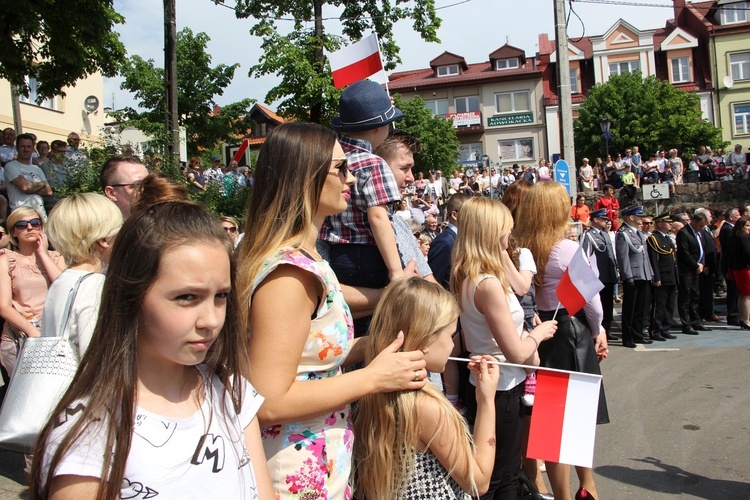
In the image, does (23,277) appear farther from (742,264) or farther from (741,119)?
(741,119)

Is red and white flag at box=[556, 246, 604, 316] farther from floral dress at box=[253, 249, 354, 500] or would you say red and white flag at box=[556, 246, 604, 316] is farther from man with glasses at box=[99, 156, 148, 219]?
man with glasses at box=[99, 156, 148, 219]

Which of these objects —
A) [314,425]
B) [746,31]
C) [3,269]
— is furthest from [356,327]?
[746,31]

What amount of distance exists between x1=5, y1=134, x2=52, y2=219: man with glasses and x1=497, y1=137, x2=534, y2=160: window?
45980 millimetres

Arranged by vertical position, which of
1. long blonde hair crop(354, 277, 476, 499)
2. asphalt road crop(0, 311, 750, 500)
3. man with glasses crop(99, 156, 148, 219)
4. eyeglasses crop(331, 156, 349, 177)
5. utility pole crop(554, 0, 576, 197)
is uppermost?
utility pole crop(554, 0, 576, 197)

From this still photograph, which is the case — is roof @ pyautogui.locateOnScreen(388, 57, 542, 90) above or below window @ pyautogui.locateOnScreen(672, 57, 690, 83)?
above

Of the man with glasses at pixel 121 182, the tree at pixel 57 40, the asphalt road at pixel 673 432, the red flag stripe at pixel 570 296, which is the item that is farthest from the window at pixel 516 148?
the man with glasses at pixel 121 182

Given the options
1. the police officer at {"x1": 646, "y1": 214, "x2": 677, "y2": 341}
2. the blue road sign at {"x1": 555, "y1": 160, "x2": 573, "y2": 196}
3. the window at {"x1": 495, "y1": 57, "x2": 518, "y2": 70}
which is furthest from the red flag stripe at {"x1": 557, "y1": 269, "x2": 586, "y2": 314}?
the window at {"x1": 495, "y1": 57, "x2": 518, "y2": 70}

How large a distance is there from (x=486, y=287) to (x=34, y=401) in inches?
82.5

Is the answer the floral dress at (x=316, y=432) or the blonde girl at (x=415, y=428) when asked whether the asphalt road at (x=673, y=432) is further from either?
the floral dress at (x=316, y=432)

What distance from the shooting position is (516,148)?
52.8 metres

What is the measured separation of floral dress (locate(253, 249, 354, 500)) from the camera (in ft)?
6.36

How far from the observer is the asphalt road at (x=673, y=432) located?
4.68 meters

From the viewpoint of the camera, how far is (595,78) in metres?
51.2

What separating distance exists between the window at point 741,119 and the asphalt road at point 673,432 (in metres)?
43.4
